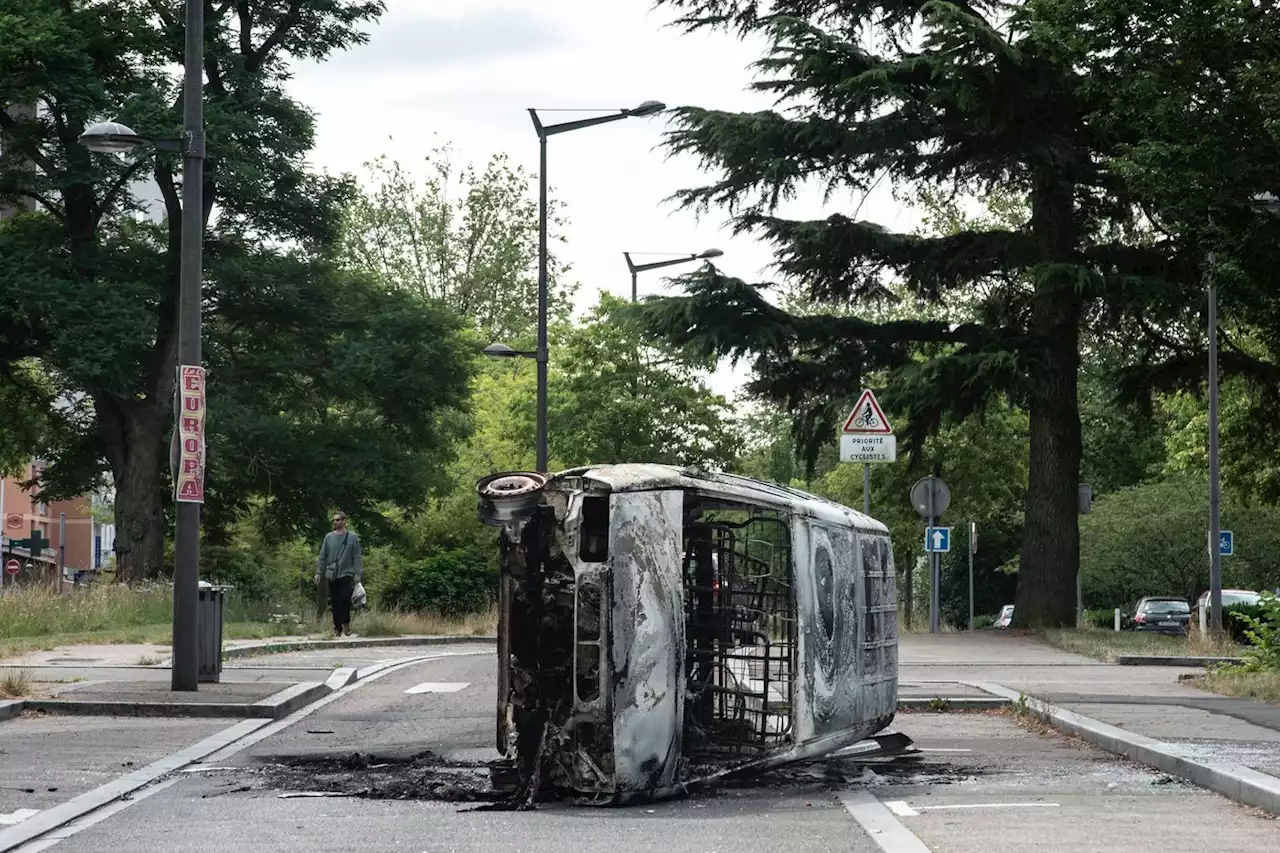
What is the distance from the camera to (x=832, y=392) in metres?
31.3

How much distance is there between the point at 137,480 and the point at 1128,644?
22352 mm

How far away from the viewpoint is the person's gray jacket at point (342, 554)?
90.6 ft

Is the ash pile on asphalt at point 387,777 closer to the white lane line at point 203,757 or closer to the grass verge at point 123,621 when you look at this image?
the white lane line at point 203,757

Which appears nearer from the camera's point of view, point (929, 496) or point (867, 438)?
point (867, 438)

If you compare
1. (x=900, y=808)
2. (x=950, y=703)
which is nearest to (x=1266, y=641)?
(x=950, y=703)

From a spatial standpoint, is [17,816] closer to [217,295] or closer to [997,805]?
[997,805]

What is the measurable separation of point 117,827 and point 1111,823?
4896 mm

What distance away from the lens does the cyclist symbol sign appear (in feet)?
70.8

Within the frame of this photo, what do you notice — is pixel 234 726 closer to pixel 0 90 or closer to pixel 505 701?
pixel 505 701

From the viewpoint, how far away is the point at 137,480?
40.7m

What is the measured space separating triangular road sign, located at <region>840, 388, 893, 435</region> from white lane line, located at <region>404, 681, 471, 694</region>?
5.34m

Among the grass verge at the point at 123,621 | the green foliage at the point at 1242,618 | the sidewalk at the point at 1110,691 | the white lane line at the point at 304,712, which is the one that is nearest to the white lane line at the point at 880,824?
the sidewalk at the point at 1110,691

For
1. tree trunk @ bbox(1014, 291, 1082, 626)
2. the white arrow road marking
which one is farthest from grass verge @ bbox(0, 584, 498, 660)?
the white arrow road marking

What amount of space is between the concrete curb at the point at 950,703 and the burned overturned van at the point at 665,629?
524 centimetres
